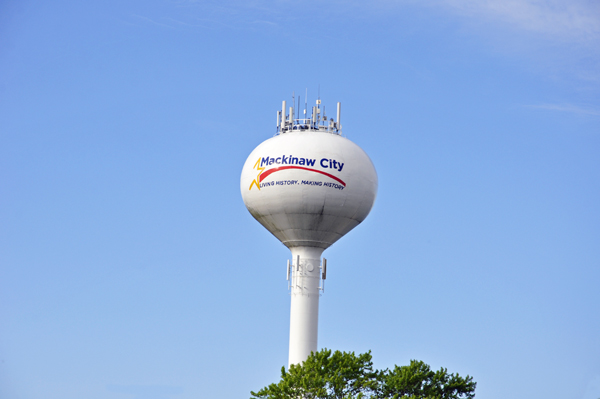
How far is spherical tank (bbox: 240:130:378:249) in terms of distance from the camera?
4425cm

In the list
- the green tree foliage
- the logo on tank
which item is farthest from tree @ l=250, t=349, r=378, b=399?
the logo on tank

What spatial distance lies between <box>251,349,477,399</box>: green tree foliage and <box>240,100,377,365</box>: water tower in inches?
114

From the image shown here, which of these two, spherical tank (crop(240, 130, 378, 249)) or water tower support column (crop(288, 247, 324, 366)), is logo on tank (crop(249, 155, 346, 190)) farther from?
water tower support column (crop(288, 247, 324, 366))

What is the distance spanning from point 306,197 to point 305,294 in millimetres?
5800

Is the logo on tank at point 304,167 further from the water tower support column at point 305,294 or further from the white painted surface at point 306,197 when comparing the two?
the water tower support column at point 305,294

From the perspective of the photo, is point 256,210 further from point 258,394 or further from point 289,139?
point 258,394

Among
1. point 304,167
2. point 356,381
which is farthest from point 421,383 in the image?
point 304,167

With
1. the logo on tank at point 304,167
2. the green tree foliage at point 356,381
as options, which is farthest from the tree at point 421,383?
the logo on tank at point 304,167

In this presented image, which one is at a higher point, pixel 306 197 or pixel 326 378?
pixel 306 197

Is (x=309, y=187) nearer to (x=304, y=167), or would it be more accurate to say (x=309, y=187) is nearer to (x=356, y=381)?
(x=304, y=167)

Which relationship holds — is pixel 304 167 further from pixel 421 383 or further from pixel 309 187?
pixel 421 383

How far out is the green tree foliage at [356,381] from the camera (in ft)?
135

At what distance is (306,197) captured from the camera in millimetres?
44156

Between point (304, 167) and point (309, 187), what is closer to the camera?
point (309, 187)
